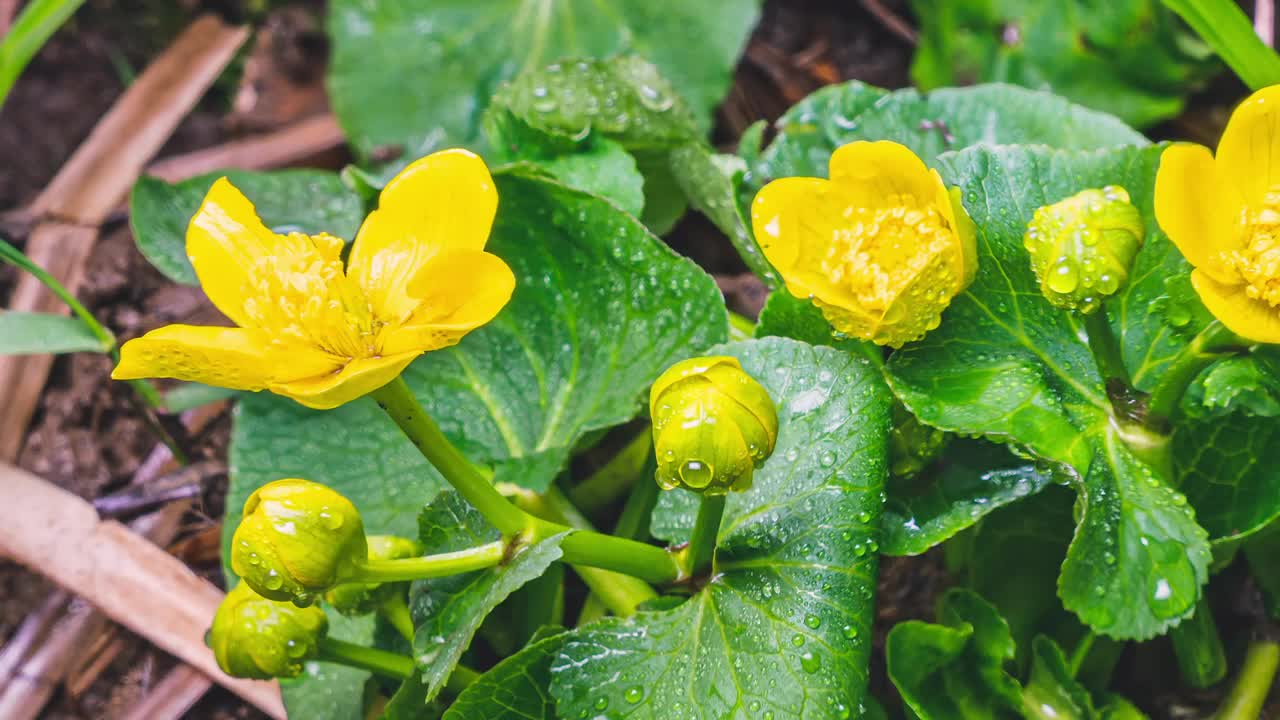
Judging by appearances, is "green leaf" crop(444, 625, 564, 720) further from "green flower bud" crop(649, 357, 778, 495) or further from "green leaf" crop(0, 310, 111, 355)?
"green leaf" crop(0, 310, 111, 355)

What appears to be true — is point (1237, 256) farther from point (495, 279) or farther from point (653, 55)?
point (653, 55)

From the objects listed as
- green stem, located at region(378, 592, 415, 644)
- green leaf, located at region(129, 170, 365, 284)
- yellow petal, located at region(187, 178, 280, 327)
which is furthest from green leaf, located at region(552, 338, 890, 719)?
green leaf, located at region(129, 170, 365, 284)

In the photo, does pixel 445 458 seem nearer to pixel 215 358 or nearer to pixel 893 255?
pixel 215 358

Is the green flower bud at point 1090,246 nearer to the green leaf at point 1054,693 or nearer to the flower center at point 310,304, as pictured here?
the green leaf at point 1054,693

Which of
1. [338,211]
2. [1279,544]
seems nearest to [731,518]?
[1279,544]

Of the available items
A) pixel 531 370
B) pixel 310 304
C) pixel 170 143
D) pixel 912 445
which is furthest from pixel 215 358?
pixel 170 143

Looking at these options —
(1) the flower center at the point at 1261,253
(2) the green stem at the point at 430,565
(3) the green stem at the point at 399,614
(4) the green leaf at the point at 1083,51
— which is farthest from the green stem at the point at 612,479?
(4) the green leaf at the point at 1083,51
